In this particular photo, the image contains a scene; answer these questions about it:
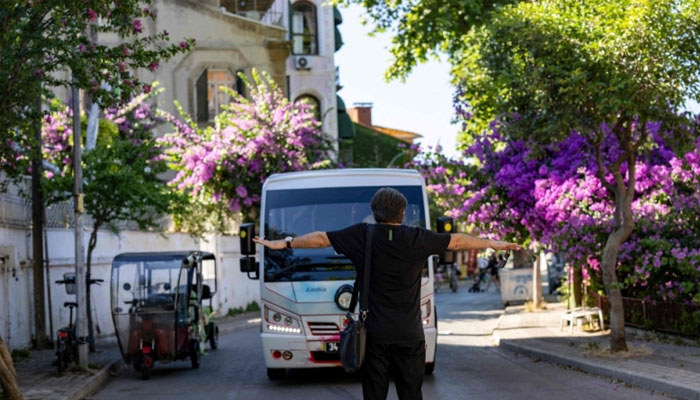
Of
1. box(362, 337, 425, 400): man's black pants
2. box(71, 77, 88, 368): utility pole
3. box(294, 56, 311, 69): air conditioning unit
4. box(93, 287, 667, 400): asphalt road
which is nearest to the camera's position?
box(362, 337, 425, 400): man's black pants

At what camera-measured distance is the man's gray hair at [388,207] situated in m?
7.66

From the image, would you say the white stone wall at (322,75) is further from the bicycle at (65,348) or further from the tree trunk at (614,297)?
the tree trunk at (614,297)

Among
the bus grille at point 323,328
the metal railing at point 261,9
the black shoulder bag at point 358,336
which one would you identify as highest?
the metal railing at point 261,9

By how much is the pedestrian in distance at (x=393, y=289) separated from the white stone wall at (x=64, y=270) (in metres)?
14.7

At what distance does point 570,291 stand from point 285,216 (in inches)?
560

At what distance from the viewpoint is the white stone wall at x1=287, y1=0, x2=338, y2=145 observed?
177 feet

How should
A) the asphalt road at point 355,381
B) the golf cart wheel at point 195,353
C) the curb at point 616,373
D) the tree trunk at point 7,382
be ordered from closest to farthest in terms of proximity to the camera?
1. the tree trunk at point 7,382
2. the curb at point 616,373
3. the asphalt road at point 355,381
4. the golf cart wheel at point 195,353

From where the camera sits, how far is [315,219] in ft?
51.2

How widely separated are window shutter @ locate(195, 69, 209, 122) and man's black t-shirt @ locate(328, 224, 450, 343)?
38652mm

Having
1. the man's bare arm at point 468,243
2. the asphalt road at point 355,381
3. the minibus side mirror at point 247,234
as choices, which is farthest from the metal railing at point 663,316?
the man's bare arm at point 468,243

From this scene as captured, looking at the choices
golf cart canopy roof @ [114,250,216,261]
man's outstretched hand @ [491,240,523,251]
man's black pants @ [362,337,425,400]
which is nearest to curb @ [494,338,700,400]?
man's outstretched hand @ [491,240,523,251]

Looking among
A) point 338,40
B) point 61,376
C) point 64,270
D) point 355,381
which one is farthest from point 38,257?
point 338,40

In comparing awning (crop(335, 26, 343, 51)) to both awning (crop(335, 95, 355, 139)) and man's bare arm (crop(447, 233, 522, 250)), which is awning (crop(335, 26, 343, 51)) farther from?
man's bare arm (crop(447, 233, 522, 250))

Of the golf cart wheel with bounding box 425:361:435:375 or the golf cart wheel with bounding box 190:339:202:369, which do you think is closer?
the golf cart wheel with bounding box 425:361:435:375
